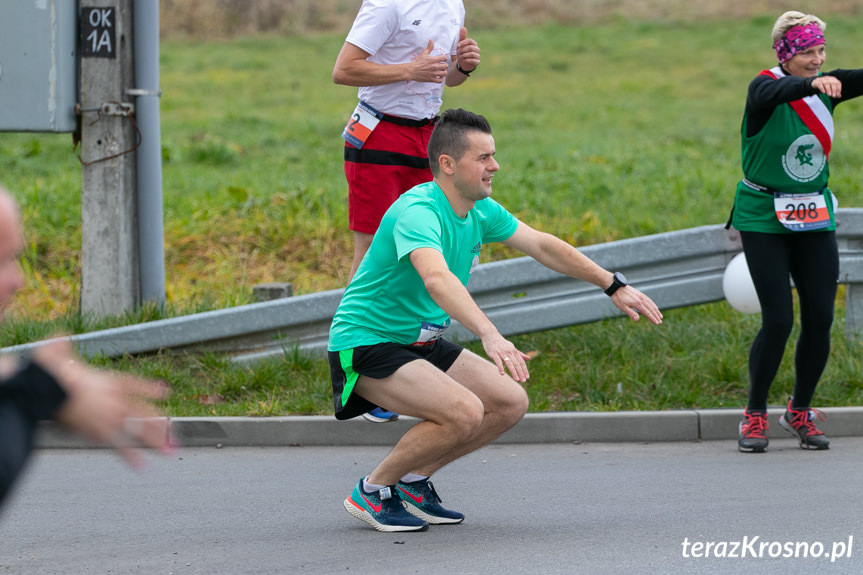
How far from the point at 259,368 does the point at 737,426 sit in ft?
9.61

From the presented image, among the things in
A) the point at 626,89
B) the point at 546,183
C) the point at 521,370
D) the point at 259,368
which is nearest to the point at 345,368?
the point at 521,370

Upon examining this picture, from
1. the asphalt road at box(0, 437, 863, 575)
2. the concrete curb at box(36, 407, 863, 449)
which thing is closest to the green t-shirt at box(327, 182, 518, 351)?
the asphalt road at box(0, 437, 863, 575)

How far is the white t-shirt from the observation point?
632 centimetres

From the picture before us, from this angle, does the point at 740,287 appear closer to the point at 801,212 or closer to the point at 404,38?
the point at 801,212

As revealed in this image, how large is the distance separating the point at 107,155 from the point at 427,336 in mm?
3913

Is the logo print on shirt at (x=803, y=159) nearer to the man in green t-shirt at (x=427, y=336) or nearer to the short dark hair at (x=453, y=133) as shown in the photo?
the man in green t-shirt at (x=427, y=336)

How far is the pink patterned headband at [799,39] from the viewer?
6103 mm

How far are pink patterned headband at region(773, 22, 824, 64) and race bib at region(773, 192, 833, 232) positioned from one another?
737 mm

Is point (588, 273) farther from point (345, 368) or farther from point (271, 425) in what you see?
point (271, 425)

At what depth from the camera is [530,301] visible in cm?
762

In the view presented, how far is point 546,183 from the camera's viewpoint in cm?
1220

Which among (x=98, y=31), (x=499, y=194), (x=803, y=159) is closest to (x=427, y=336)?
(x=803, y=159)

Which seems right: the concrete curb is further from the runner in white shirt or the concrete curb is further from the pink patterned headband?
the pink patterned headband

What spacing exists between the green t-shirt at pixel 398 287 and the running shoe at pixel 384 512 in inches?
25.7
